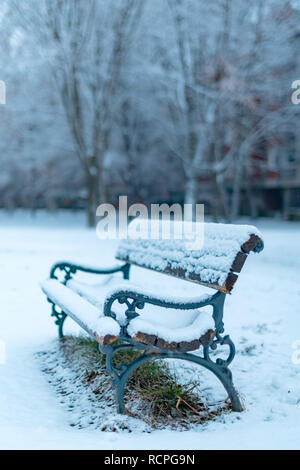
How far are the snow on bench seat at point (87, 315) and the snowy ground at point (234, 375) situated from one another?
0.54m

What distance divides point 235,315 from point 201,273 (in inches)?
90.0

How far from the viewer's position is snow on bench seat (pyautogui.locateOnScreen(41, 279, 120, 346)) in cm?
288

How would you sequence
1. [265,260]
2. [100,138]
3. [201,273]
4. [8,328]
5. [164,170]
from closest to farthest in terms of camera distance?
[201,273]
[8,328]
[265,260]
[100,138]
[164,170]

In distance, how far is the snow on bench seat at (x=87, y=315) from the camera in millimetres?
2881

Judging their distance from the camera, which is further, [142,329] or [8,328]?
[8,328]

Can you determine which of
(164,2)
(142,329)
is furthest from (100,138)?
(142,329)

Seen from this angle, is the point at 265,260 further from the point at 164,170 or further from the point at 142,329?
the point at 164,170

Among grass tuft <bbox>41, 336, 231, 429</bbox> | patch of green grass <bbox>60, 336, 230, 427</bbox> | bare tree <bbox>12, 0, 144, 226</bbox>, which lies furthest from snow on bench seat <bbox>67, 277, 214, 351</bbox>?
bare tree <bbox>12, 0, 144, 226</bbox>

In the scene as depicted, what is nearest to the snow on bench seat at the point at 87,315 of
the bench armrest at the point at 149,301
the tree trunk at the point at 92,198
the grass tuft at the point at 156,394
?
the bench armrest at the point at 149,301

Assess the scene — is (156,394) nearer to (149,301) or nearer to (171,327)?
(171,327)

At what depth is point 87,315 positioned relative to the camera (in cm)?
331

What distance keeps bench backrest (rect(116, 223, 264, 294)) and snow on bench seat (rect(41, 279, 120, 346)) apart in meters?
0.69

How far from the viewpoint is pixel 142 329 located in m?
2.93

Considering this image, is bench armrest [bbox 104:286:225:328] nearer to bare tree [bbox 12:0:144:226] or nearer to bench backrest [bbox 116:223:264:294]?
bench backrest [bbox 116:223:264:294]
